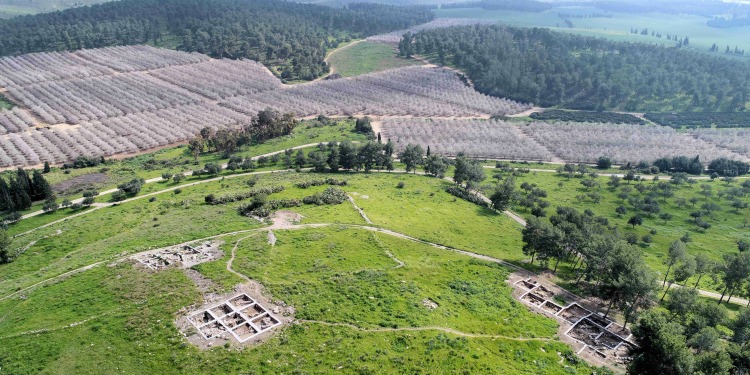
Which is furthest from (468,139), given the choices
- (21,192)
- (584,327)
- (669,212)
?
(21,192)

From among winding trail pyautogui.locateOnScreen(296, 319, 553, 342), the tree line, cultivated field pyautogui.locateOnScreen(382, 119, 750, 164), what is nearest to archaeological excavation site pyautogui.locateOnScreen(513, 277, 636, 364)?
winding trail pyautogui.locateOnScreen(296, 319, 553, 342)

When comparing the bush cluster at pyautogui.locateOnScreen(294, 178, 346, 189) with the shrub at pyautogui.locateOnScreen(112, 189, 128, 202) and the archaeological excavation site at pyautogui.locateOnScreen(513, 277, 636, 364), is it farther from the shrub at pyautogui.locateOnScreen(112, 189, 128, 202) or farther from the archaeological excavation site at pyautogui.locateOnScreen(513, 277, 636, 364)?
the archaeological excavation site at pyautogui.locateOnScreen(513, 277, 636, 364)

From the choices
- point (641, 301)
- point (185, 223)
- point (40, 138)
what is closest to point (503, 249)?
point (641, 301)

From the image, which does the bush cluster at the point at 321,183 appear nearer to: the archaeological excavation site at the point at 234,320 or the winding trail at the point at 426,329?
the archaeological excavation site at the point at 234,320

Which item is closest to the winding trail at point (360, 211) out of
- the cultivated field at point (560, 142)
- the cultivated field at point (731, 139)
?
the cultivated field at point (560, 142)

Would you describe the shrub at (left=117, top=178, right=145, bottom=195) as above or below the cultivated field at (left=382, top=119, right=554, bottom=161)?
above

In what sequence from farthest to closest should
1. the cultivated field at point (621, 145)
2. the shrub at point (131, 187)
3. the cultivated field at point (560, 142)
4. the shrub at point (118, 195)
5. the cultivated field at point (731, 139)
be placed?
the cultivated field at point (731, 139) → the cultivated field at point (621, 145) → the cultivated field at point (560, 142) → the shrub at point (131, 187) → the shrub at point (118, 195)

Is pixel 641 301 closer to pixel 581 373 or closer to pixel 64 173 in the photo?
pixel 581 373

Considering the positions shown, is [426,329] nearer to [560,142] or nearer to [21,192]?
[21,192]
